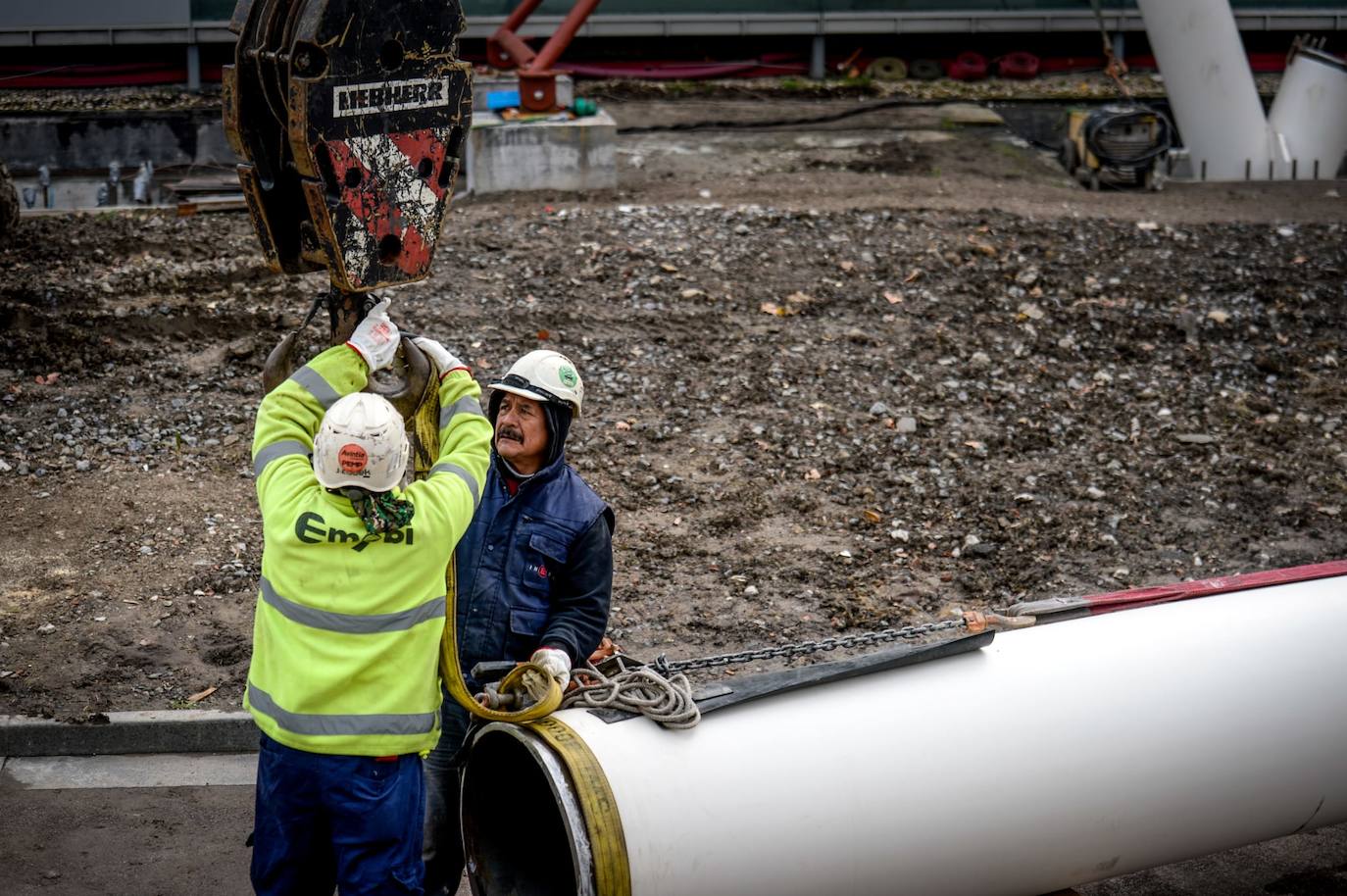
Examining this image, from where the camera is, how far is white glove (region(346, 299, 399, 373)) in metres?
3.72

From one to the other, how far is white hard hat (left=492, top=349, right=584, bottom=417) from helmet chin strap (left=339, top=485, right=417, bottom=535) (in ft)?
2.05

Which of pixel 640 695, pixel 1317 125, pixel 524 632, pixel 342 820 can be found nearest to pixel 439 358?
pixel 524 632

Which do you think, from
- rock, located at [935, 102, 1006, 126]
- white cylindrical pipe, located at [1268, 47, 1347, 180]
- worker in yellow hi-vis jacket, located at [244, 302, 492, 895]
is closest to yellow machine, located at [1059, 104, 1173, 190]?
white cylindrical pipe, located at [1268, 47, 1347, 180]

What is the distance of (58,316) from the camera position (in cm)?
959

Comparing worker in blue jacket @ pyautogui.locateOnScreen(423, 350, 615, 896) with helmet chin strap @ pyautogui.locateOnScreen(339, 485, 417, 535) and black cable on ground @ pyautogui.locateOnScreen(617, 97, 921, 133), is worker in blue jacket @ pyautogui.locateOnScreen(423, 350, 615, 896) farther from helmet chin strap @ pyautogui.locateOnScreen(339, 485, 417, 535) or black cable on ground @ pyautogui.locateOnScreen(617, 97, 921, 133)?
black cable on ground @ pyautogui.locateOnScreen(617, 97, 921, 133)

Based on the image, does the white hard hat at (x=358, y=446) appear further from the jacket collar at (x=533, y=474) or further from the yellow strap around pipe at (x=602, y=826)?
the yellow strap around pipe at (x=602, y=826)

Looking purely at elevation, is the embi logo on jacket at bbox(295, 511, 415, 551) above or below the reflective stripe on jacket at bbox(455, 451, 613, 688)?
above

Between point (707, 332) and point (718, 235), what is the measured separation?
1.78m

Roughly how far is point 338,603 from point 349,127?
1191 mm

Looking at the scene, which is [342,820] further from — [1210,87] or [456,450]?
[1210,87]

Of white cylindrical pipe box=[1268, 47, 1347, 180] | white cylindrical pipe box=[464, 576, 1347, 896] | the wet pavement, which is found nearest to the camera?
white cylindrical pipe box=[464, 576, 1347, 896]

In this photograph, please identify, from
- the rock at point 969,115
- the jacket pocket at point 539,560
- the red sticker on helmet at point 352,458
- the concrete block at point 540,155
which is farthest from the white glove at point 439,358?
the rock at point 969,115

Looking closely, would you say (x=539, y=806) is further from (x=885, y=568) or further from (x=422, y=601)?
(x=885, y=568)

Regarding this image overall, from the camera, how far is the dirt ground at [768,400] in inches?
266
